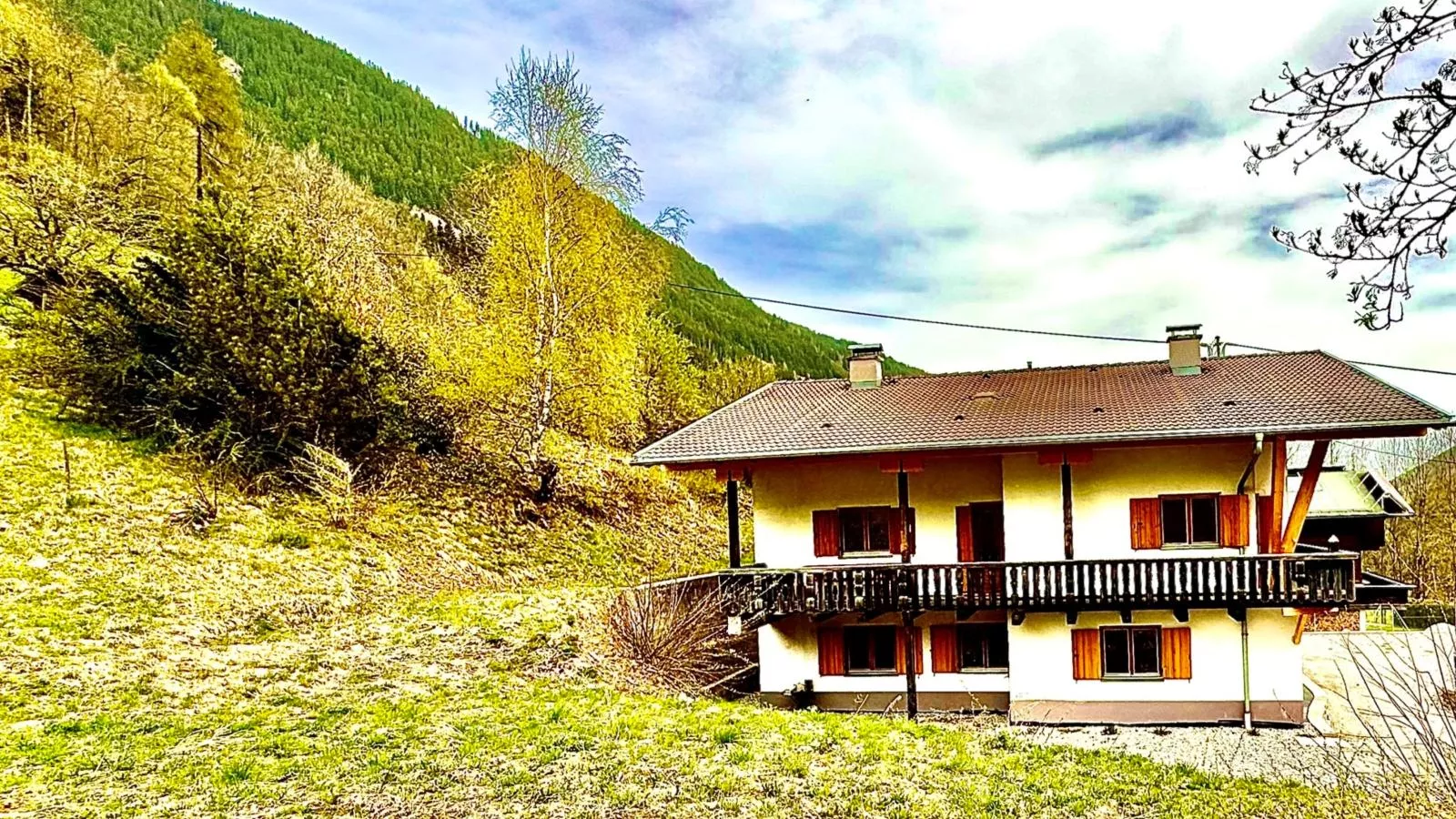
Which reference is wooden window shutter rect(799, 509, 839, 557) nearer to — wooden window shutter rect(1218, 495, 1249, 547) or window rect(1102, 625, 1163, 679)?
window rect(1102, 625, 1163, 679)

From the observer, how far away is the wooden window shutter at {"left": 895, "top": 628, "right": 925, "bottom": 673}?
14.7 m

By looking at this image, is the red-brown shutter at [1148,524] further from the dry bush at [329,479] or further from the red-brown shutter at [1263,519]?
the dry bush at [329,479]

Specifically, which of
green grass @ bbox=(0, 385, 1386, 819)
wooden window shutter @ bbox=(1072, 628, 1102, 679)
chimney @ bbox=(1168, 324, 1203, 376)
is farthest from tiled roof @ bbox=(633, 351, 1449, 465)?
green grass @ bbox=(0, 385, 1386, 819)

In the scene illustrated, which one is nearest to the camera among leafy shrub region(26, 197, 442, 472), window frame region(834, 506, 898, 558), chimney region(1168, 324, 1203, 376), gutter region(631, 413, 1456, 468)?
gutter region(631, 413, 1456, 468)

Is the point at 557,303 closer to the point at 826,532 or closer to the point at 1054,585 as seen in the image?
the point at 826,532

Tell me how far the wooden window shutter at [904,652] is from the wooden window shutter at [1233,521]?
488 centimetres

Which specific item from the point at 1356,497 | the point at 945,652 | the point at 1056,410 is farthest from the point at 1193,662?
the point at 1356,497

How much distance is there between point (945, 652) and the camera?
14.7 m

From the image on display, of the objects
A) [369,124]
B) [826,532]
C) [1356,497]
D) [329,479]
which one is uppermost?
[369,124]

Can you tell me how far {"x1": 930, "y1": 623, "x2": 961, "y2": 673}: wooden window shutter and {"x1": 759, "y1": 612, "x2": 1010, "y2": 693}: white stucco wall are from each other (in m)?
0.08

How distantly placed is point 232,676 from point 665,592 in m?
5.96

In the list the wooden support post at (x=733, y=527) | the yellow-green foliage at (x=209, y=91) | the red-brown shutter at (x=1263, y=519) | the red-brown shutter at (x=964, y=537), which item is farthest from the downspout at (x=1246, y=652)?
the yellow-green foliage at (x=209, y=91)

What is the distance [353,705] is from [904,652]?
8905mm

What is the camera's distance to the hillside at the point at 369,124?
172 feet
